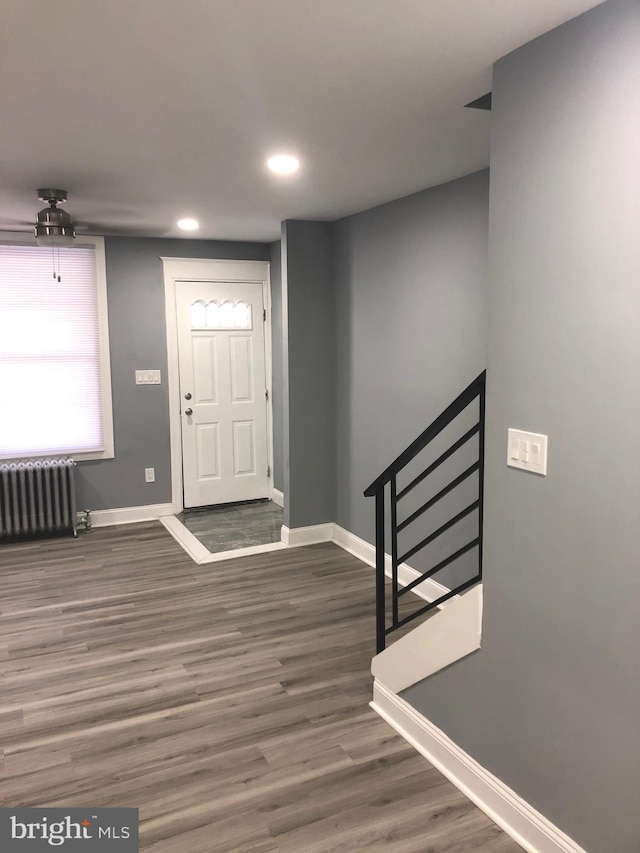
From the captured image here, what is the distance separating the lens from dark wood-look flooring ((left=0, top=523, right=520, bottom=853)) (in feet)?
7.23

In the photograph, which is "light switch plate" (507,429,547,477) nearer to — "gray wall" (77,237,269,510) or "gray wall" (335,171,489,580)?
"gray wall" (335,171,489,580)

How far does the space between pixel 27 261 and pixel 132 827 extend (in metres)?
4.23

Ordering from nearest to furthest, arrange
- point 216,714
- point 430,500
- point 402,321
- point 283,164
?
point 430,500 → point 216,714 → point 283,164 → point 402,321

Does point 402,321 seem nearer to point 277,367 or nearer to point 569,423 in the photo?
point 277,367

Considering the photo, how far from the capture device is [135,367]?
5.53m

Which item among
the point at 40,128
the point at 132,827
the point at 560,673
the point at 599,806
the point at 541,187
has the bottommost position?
the point at 132,827

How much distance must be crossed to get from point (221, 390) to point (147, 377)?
0.66 meters

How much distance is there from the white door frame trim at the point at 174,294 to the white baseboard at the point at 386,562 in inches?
63.8

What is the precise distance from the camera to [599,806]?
183 cm

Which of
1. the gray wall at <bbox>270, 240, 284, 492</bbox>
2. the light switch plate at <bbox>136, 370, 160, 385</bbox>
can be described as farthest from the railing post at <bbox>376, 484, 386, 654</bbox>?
the light switch plate at <bbox>136, 370, 160, 385</bbox>

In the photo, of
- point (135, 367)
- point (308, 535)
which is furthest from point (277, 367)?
point (308, 535)

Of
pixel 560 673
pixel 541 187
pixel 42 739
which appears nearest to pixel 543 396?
pixel 541 187

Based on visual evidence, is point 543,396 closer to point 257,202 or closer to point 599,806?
point 599,806

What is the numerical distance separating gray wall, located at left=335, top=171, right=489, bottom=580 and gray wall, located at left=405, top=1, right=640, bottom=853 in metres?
1.32
